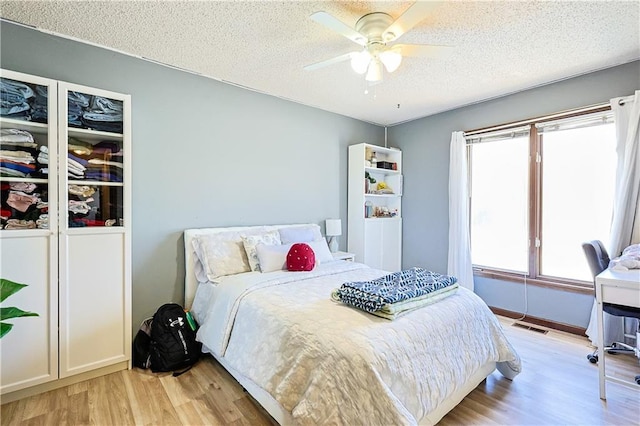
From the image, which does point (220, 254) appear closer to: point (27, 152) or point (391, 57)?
point (27, 152)

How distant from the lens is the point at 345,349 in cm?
144

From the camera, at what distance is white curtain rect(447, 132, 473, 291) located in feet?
11.9

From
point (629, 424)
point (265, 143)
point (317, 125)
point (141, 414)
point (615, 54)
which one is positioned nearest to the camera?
point (629, 424)

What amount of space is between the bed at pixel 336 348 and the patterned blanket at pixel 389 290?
0.06m

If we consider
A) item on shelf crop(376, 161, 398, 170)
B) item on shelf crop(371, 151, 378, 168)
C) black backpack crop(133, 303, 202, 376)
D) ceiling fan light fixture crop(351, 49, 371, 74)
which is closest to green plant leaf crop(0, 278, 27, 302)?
black backpack crop(133, 303, 202, 376)

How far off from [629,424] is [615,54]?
273 cm

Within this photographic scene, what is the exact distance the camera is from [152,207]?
8.62ft

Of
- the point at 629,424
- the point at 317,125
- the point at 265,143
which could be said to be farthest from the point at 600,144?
the point at 265,143

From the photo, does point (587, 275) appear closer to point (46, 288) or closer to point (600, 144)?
point (600, 144)

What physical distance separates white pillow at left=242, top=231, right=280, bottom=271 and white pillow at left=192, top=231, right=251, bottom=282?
5cm


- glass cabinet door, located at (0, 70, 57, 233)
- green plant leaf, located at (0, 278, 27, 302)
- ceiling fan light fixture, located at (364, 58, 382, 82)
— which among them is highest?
ceiling fan light fixture, located at (364, 58, 382, 82)

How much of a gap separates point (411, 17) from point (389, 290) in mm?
1583

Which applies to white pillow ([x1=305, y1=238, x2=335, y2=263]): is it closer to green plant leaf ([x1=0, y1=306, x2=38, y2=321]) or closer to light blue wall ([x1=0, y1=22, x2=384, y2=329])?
light blue wall ([x1=0, y1=22, x2=384, y2=329])

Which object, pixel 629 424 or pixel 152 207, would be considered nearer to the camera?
pixel 629 424
